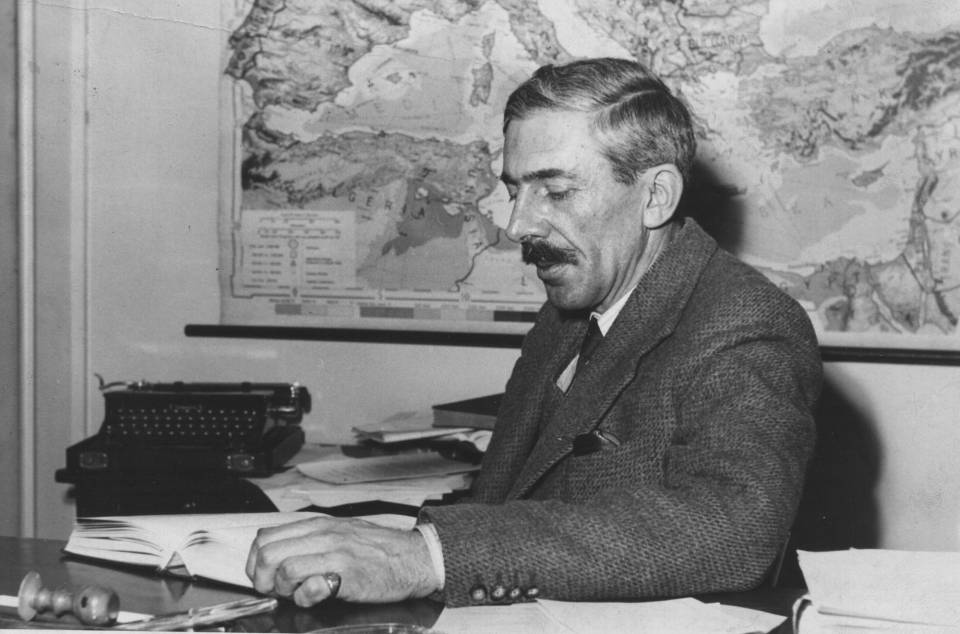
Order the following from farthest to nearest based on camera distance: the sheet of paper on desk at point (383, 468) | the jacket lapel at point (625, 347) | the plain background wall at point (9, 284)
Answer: the plain background wall at point (9, 284) → the sheet of paper on desk at point (383, 468) → the jacket lapel at point (625, 347)

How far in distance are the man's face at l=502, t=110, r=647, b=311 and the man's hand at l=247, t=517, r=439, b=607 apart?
2.32ft

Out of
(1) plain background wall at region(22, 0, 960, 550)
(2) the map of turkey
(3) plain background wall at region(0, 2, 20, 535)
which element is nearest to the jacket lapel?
(2) the map of turkey

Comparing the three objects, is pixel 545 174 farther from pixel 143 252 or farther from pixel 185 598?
pixel 143 252

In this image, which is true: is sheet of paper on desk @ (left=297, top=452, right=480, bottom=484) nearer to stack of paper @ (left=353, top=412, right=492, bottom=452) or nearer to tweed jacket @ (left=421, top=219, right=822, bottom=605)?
stack of paper @ (left=353, top=412, right=492, bottom=452)

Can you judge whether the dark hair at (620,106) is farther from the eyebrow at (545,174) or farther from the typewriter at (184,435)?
the typewriter at (184,435)

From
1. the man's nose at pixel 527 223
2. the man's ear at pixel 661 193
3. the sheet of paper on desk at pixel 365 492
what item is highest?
the man's ear at pixel 661 193

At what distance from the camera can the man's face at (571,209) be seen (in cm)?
163

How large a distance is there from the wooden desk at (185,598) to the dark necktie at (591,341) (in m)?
0.70

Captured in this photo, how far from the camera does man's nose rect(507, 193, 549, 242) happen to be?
168 centimetres

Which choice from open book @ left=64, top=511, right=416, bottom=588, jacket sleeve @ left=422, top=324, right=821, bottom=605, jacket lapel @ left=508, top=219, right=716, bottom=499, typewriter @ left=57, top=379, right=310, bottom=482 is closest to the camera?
jacket sleeve @ left=422, top=324, right=821, bottom=605

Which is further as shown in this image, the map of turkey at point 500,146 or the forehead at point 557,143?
the map of turkey at point 500,146

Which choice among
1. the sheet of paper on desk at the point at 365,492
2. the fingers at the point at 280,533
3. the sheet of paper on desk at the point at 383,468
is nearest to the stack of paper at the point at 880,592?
the fingers at the point at 280,533

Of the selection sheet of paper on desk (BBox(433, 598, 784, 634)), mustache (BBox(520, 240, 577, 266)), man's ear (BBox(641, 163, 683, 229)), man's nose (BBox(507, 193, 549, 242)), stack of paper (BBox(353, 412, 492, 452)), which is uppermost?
man's ear (BBox(641, 163, 683, 229))

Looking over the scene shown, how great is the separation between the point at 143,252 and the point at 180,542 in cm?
180
